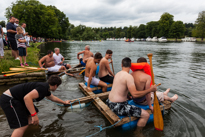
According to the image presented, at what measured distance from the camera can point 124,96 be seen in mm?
3463

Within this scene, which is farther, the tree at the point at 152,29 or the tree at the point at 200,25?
the tree at the point at 152,29

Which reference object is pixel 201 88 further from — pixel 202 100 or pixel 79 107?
pixel 79 107

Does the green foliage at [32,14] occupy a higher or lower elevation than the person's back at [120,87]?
higher

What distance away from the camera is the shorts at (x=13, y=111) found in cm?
261

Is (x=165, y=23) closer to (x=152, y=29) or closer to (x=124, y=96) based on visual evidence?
(x=152, y=29)

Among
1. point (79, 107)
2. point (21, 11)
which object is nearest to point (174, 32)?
point (21, 11)

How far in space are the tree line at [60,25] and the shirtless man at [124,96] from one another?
43306mm

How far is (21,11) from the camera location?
37.7 metres

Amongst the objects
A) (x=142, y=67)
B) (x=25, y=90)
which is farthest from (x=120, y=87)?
(x=25, y=90)

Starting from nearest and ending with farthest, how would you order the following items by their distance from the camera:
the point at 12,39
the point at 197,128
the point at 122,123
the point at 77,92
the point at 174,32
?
1. the point at 122,123
2. the point at 197,128
3. the point at 77,92
4. the point at 12,39
5. the point at 174,32

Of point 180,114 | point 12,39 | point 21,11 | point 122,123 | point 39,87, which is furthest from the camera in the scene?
point 21,11

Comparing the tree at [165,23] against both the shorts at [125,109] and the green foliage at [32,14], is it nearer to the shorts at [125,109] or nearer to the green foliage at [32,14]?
the green foliage at [32,14]

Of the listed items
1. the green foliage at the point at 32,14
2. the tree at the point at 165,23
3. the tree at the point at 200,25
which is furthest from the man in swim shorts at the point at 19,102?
the tree at the point at 165,23

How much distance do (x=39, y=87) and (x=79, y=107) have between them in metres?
2.37
